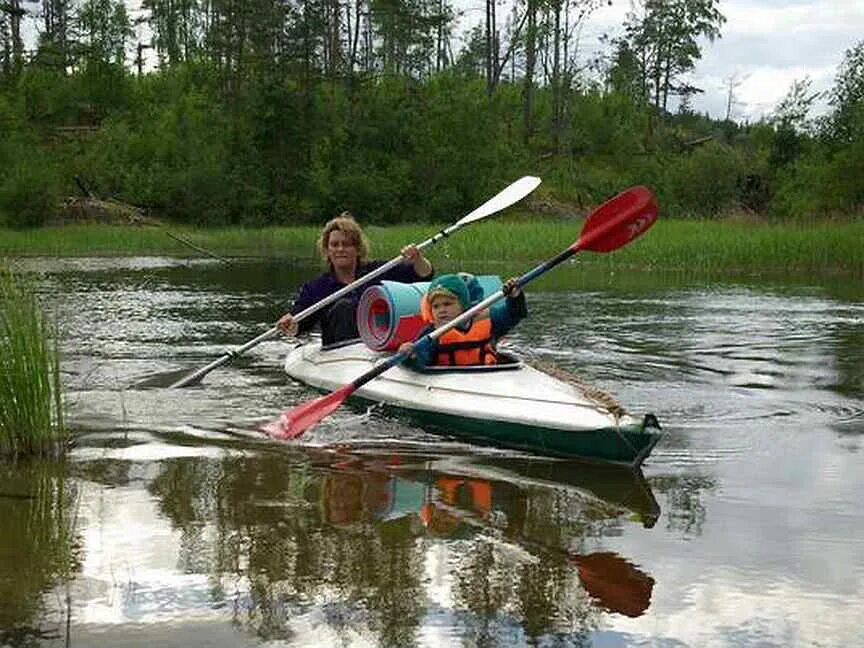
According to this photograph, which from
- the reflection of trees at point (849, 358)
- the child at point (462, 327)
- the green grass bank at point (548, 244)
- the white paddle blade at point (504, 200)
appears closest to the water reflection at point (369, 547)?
the child at point (462, 327)

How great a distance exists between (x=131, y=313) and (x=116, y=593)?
9.20m

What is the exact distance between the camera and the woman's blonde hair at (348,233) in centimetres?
837

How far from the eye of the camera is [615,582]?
380cm

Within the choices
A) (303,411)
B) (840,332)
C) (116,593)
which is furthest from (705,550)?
(840,332)

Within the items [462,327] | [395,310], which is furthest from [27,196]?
[462,327]

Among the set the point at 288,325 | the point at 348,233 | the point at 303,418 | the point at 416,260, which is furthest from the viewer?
the point at 348,233

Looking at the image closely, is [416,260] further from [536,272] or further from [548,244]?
[548,244]

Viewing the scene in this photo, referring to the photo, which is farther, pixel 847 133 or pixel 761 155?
pixel 761 155

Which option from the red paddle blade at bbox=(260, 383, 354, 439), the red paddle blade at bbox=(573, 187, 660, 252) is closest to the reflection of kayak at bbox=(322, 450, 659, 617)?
the red paddle blade at bbox=(260, 383, 354, 439)

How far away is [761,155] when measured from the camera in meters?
40.7

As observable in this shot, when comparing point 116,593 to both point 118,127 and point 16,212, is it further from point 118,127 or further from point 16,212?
point 118,127

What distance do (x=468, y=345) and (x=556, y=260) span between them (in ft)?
2.28

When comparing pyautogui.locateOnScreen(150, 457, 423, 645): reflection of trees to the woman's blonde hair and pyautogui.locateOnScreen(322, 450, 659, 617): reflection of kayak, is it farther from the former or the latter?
the woman's blonde hair

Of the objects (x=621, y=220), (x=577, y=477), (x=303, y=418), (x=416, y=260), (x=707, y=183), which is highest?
(x=707, y=183)
